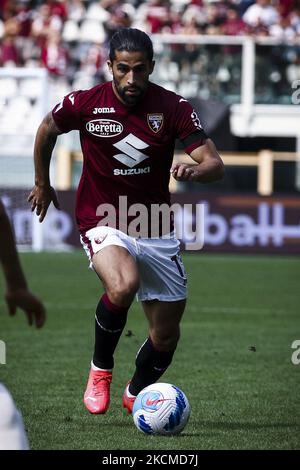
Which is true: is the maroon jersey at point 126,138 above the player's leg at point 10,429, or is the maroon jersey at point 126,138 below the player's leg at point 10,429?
above

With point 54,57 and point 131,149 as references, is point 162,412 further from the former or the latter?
point 54,57

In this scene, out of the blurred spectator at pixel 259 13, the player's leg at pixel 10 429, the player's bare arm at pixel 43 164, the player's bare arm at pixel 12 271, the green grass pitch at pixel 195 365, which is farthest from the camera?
the blurred spectator at pixel 259 13

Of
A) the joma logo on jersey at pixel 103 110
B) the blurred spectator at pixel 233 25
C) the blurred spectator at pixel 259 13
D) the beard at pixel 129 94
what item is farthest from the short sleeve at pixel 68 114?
the blurred spectator at pixel 259 13

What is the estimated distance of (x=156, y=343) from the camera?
7008 mm

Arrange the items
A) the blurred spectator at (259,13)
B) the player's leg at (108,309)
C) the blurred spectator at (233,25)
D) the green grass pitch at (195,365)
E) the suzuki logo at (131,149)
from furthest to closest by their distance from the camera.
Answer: the blurred spectator at (259,13) < the blurred spectator at (233,25) < the suzuki logo at (131,149) < the player's leg at (108,309) < the green grass pitch at (195,365)

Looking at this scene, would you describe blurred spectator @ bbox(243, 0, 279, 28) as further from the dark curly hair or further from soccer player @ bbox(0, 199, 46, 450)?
soccer player @ bbox(0, 199, 46, 450)

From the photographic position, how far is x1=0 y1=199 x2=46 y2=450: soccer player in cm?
411

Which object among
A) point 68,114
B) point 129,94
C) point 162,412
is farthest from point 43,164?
point 162,412

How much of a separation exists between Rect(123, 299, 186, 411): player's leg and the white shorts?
0.06 meters

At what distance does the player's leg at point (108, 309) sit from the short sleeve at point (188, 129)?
0.77m

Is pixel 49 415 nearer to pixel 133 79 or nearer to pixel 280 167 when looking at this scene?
pixel 133 79

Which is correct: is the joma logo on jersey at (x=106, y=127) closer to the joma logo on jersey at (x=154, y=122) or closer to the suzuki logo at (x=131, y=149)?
the suzuki logo at (x=131, y=149)

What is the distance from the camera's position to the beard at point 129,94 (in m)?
6.79

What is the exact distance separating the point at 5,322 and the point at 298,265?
7994mm
